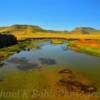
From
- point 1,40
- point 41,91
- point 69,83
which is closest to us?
point 41,91

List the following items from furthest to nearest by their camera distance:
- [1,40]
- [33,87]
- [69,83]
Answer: [1,40]
[69,83]
[33,87]

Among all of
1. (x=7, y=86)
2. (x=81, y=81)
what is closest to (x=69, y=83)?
(x=81, y=81)

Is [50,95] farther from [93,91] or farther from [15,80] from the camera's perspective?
[15,80]

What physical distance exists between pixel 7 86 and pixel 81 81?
783 centimetres

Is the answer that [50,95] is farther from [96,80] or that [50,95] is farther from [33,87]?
[96,80]

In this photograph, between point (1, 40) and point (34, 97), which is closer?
point (34, 97)

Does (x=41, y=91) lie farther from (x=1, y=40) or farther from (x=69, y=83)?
(x=1, y=40)

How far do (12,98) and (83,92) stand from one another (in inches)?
246

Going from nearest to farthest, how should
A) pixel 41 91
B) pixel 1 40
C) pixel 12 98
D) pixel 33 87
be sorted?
pixel 12 98 < pixel 41 91 < pixel 33 87 < pixel 1 40

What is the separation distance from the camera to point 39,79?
22.7 metres

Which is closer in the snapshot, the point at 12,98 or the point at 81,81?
the point at 12,98

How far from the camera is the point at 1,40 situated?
6159cm

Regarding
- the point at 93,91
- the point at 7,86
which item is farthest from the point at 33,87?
the point at 93,91

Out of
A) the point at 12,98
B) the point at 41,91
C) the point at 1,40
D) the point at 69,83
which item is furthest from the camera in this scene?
the point at 1,40
